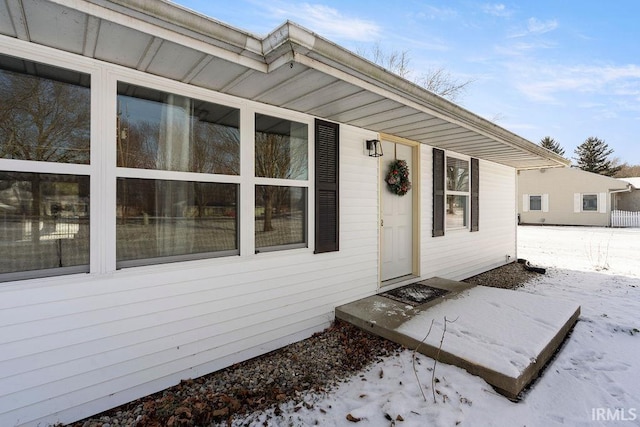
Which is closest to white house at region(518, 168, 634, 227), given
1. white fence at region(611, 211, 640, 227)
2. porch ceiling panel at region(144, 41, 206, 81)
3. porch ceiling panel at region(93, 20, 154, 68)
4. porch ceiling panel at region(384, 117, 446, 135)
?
white fence at region(611, 211, 640, 227)

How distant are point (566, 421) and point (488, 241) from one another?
17.3 feet

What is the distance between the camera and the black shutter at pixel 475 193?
607 cm

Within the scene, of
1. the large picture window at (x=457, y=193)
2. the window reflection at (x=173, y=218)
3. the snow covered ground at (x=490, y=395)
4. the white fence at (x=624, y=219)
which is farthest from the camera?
the white fence at (x=624, y=219)

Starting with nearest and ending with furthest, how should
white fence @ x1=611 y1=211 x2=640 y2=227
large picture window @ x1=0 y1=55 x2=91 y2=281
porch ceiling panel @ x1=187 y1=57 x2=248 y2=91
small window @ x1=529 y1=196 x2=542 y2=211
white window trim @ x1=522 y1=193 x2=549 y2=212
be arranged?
1. large picture window @ x1=0 y1=55 x2=91 y2=281
2. porch ceiling panel @ x1=187 y1=57 x2=248 y2=91
3. white fence @ x1=611 y1=211 x2=640 y2=227
4. white window trim @ x1=522 y1=193 x2=549 y2=212
5. small window @ x1=529 y1=196 x2=542 y2=211

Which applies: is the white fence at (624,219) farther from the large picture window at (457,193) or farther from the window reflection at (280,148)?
the window reflection at (280,148)

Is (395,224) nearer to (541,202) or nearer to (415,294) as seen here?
(415,294)

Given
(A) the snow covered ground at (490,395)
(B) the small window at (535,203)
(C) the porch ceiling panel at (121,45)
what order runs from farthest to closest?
(B) the small window at (535,203)
(A) the snow covered ground at (490,395)
(C) the porch ceiling panel at (121,45)

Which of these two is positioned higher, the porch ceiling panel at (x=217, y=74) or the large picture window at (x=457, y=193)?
the porch ceiling panel at (x=217, y=74)

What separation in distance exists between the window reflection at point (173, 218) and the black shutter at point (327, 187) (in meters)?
1.00

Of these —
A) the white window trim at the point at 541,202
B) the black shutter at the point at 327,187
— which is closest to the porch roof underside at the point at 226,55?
the black shutter at the point at 327,187

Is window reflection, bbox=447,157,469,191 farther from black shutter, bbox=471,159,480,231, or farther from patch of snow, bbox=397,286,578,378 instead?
patch of snow, bbox=397,286,578,378

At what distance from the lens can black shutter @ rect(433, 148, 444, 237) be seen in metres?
5.09

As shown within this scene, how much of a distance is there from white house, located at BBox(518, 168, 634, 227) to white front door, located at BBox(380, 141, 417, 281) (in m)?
17.2

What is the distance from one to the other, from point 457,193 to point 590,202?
17.6 m
